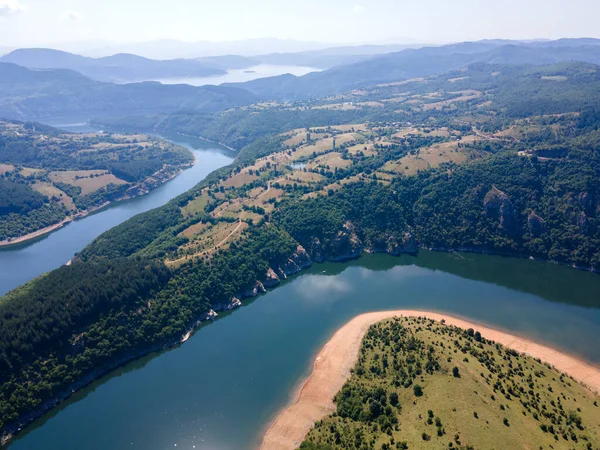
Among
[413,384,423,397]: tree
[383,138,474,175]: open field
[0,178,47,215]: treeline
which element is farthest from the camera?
[0,178,47,215]: treeline

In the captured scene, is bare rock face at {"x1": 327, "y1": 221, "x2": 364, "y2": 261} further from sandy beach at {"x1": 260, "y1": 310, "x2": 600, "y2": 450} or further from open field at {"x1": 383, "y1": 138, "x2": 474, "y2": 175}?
open field at {"x1": 383, "y1": 138, "x2": 474, "y2": 175}

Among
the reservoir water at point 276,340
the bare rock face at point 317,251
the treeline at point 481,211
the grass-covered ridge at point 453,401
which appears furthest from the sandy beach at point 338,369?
the treeline at point 481,211

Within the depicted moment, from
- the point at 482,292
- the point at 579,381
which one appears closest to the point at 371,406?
the point at 579,381

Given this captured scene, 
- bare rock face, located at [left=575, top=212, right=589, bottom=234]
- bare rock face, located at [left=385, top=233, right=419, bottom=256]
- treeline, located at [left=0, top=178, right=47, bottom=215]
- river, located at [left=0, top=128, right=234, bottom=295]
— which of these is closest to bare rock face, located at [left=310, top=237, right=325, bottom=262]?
bare rock face, located at [left=385, top=233, right=419, bottom=256]

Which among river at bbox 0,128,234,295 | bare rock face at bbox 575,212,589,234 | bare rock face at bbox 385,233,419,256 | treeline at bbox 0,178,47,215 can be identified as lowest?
river at bbox 0,128,234,295

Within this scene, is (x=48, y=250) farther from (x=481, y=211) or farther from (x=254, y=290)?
(x=481, y=211)

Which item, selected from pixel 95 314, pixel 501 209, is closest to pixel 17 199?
pixel 95 314

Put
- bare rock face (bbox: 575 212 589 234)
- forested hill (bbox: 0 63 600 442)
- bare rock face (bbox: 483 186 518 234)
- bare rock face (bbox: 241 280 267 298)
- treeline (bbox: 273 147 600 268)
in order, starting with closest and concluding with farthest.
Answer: forested hill (bbox: 0 63 600 442), bare rock face (bbox: 241 280 267 298), bare rock face (bbox: 575 212 589 234), treeline (bbox: 273 147 600 268), bare rock face (bbox: 483 186 518 234)
